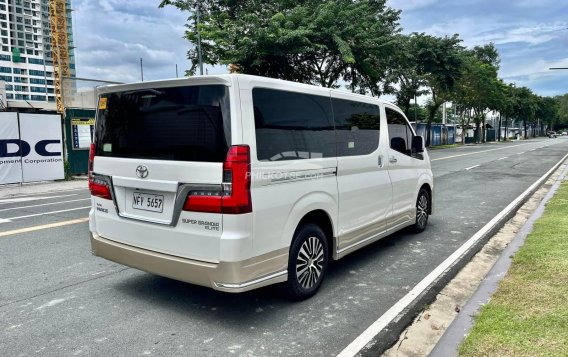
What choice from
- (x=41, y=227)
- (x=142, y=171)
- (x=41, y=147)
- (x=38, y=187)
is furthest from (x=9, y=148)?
(x=142, y=171)

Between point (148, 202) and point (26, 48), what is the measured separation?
19396 cm

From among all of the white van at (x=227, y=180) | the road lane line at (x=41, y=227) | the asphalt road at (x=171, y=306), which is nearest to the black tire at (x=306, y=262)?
the white van at (x=227, y=180)

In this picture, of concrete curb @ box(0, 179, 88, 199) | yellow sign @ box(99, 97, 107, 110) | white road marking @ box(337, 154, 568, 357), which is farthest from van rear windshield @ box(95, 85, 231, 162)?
concrete curb @ box(0, 179, 88, 199)

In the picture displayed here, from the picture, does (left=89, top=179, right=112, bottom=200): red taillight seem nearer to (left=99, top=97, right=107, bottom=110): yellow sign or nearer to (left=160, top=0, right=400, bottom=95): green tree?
(left=99, top=97, right=107, bottom=110): yellow sign

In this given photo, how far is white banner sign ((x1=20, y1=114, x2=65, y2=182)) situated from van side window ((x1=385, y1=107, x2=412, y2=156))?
13873 millimetres

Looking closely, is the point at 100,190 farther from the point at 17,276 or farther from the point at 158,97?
the point at 17,276

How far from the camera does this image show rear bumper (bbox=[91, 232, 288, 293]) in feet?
11.4

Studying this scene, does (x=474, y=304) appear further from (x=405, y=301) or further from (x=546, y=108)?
(x=546, y=108)

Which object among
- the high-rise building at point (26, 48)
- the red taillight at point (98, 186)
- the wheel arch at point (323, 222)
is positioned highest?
the high-rise building at point (26, 48)

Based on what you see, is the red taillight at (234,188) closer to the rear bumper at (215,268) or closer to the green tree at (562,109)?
the rear bumper at (215,268)

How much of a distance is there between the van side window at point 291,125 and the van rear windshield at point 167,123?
330mm

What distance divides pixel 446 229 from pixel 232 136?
5191 mm

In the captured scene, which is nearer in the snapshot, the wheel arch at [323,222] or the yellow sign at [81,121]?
the wheel arch at [323,222]

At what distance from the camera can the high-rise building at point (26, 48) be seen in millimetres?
149250
